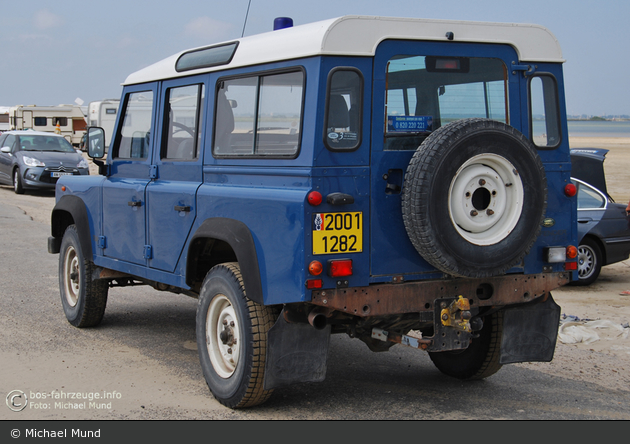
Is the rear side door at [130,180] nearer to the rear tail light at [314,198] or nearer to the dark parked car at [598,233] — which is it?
the rear tail light at [314,198]

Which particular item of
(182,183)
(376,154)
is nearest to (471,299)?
(376,154)

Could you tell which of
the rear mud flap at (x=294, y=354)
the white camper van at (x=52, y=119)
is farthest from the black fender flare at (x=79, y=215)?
the white camper van at (x=52, y=119)

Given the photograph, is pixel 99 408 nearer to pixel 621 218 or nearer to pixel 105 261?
pixel 105 261

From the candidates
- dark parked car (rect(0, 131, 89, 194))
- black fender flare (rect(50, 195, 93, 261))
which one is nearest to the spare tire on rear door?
black fender flare (rect(50, 195, 93, 261))

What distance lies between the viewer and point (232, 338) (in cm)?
500

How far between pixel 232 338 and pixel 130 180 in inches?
81.9

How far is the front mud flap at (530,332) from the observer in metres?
5.15

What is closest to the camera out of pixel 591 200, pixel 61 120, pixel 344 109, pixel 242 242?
pixel 344 109

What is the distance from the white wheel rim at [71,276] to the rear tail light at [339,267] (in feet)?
12.4

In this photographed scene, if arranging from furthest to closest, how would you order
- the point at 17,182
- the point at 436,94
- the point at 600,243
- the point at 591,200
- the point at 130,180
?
the point at 17,182 → the point at 591,200 → the point at 600,243 → the point at 130,180 → the point at 436,94

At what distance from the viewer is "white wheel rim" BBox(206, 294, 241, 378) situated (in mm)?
4973

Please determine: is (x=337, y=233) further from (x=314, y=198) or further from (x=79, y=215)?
(x=79, y=215)

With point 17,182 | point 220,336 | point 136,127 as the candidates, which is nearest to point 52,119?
point 17,182

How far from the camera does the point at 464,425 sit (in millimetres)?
Result: 4609
